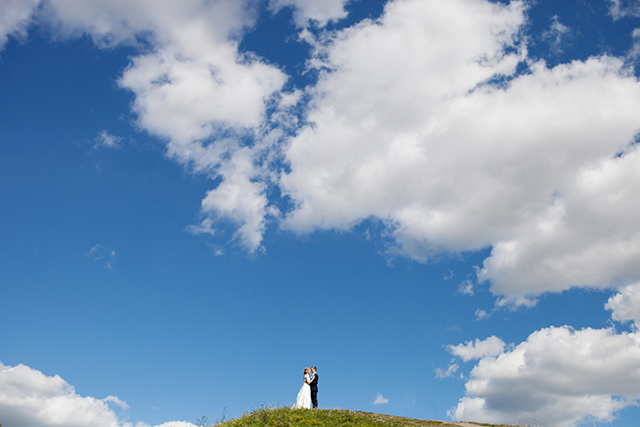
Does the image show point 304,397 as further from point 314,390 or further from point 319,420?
point 319,420

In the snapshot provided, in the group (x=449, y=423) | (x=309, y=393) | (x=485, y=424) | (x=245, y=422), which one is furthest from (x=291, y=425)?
(x=485, y=424)

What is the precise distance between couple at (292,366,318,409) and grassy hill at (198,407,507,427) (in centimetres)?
165

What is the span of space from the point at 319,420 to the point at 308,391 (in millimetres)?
4375

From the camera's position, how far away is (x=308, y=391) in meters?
28.0

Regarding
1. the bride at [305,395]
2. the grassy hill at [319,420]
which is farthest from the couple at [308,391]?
the grassy hill at [319,420]

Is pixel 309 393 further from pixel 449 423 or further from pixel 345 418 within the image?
pixel 449 423

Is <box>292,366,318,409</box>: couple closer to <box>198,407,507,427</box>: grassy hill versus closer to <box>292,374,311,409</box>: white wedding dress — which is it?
<box>292,374,311,409</box>: white wedding dress

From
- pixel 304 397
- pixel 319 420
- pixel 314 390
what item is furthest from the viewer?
pixel 314 390

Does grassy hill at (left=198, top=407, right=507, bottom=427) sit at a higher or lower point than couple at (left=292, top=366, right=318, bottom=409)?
lower

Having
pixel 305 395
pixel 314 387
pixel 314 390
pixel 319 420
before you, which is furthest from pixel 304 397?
pixel 319 420

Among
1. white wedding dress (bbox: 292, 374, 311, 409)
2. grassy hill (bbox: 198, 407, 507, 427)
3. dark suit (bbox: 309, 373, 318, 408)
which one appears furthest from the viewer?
dark suit (bbox: 309, 373, 318, 408)

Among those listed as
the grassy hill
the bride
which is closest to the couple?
the bride

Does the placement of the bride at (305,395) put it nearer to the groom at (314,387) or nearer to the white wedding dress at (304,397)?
the white wedding dress at (304,397)

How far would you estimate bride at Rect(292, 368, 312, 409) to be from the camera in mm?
27353
